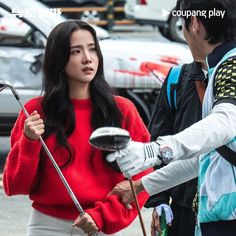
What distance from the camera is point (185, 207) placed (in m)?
3.63

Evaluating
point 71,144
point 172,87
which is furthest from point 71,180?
point 172,87

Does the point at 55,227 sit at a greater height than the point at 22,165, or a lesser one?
lesser

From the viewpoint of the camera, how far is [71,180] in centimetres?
334

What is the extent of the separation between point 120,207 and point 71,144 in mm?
301

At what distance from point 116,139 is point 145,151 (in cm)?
11

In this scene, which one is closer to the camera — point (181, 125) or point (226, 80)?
point (226, 80)

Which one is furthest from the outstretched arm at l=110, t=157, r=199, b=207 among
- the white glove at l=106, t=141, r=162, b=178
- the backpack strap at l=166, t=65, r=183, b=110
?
the white glove at l=106, t=141, r=162, b=178

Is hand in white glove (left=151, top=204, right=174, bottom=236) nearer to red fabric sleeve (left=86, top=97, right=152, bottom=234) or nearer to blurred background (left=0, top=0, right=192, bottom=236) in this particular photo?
red fabric sleeve (left=86, top=97, right=152, bottom=234)

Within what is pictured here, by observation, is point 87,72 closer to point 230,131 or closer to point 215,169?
point 215,169

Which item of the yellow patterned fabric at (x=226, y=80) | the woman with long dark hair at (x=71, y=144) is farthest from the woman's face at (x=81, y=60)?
the yellow patterned fabric at (x=226, y=80)

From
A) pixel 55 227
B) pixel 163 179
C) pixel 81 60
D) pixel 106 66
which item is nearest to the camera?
pixel 163 179

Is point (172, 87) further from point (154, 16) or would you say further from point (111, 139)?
point (154, 16)

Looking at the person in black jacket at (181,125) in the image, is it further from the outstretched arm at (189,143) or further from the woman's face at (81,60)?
the outstretched arm at (189,143)

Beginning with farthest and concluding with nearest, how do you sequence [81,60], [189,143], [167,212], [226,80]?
[167,212], [81,60], [226,80], [189,143]
